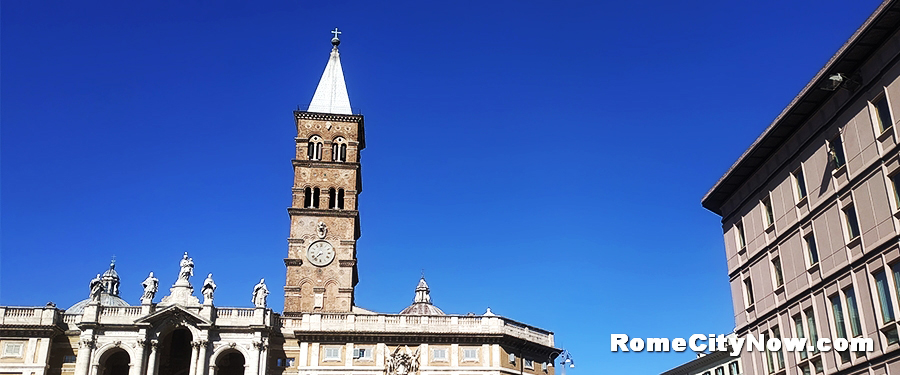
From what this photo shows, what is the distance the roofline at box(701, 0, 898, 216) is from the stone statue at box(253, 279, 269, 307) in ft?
103

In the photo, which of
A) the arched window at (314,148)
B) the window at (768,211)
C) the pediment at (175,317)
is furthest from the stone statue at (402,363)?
the window at (768,211)

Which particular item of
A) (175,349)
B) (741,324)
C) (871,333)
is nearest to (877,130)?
(871,333)

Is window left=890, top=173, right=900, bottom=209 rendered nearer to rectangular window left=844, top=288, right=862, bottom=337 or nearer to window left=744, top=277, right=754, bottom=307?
rectangular window left=844, top=288, right=862, bottom=337

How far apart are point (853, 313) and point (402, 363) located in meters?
33.6

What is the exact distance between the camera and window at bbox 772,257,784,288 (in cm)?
3497

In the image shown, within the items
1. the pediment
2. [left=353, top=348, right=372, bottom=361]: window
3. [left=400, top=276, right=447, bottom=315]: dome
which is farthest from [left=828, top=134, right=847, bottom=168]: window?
[left=400, top=276, right=447, bottom=315]: dome

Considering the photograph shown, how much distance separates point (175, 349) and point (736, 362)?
158 feet

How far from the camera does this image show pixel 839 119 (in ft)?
102

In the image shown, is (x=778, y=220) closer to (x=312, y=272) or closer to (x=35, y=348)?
(x=312, y=272)

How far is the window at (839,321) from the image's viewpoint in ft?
99.4

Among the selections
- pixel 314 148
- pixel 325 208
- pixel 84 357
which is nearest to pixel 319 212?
pixel 325 208

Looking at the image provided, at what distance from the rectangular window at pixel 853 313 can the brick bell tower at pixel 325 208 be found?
1716 inches

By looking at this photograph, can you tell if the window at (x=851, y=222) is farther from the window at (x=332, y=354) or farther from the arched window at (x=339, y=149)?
A: the arched window at (x=339, y=149)

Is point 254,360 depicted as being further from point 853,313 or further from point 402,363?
point 853,313
